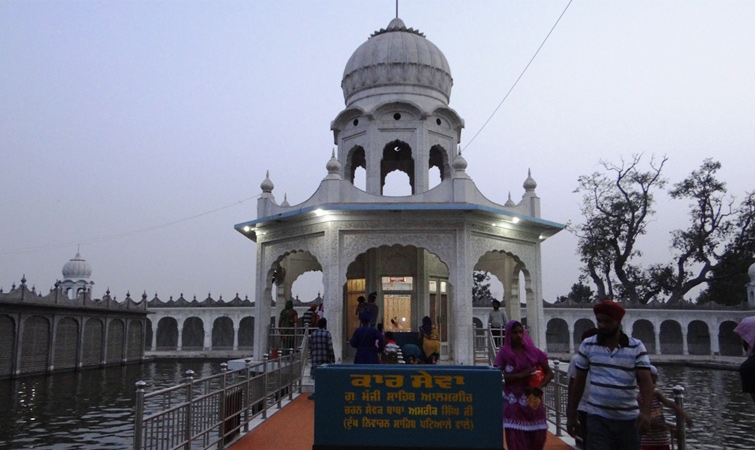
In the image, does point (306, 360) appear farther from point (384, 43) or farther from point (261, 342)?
point (384, 43)

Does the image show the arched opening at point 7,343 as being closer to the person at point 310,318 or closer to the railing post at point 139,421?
the person at point 310,318

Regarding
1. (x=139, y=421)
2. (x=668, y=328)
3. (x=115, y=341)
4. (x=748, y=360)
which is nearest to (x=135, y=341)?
(x=115, y=341)

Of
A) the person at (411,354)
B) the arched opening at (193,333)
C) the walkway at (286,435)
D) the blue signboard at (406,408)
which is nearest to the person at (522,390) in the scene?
the blue signboard at (406,408)

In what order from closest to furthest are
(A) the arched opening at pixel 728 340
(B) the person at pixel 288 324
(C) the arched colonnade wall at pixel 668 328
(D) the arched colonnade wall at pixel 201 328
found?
(B) the person at pixel 288 324 → (C) the arched colonnade wall at pixel 668 328 → (A) the arched opening at pixel 728 340 → (D) the arched colonnade wall at pixel 201 328

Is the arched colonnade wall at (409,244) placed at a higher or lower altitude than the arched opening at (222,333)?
higher

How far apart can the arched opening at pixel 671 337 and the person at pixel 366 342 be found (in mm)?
40626

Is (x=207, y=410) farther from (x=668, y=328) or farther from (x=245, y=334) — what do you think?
(x=668, y=328)

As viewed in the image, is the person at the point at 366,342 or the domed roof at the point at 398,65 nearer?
the person at the point at 366,342

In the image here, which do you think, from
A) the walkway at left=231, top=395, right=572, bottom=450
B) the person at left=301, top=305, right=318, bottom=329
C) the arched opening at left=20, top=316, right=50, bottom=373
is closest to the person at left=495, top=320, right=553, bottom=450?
the walkway at left=231, top=395, right=572, bottom=450

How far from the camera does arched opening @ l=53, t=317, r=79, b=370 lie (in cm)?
2803

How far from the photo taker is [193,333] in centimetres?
4741

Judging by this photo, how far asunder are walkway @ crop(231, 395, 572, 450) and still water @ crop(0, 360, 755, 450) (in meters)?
3.95

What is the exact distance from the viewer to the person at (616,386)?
14.4 ft

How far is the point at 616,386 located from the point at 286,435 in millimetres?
5383
